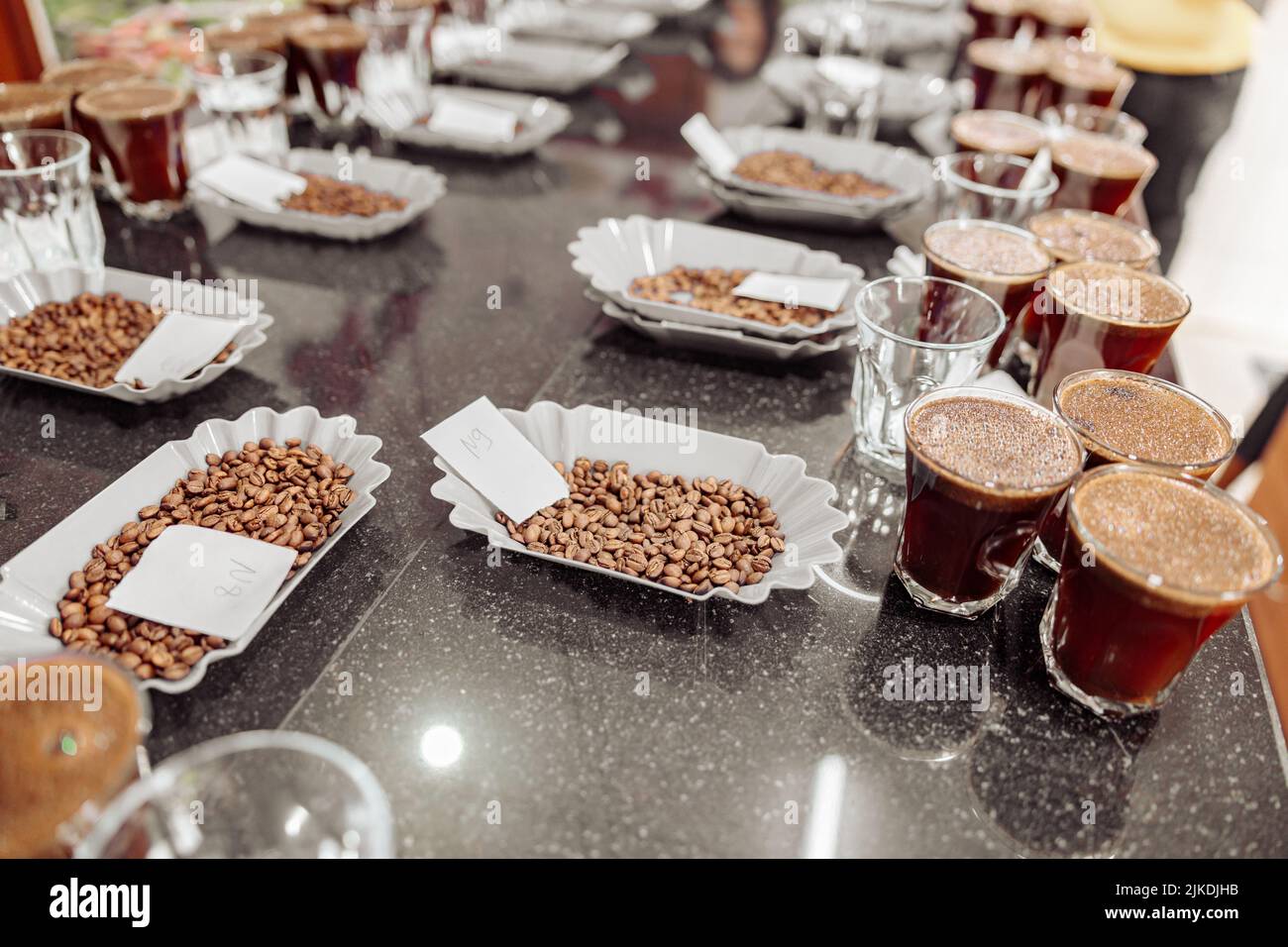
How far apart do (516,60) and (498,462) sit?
175 centimetres

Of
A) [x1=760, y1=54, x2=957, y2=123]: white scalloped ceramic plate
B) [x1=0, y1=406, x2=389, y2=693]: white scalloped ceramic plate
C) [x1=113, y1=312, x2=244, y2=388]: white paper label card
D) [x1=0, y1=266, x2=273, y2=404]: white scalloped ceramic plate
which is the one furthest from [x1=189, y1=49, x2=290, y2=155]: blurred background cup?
[x1=760, y1=54, x2=957, y2=123]: white scalloped ceramic plate

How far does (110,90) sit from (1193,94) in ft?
8.23

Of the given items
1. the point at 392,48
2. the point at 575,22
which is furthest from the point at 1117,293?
the point at 575,22

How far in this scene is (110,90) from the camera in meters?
1.60

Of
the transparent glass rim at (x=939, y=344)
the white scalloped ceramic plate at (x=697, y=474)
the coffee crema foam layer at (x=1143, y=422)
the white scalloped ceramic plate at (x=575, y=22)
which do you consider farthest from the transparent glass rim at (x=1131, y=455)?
the white scalloped ceramic plate at (x=575, y=22)

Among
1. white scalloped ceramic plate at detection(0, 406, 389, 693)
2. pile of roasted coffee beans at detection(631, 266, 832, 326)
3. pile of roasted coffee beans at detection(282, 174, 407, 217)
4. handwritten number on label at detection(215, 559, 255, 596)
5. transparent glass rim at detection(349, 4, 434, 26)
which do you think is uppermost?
transparent glass rim at detection(349, 4, 434, 26)

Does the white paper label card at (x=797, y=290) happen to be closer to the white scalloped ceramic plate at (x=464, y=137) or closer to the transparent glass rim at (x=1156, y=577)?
the transparent glass rim at (x=1156, y=577)

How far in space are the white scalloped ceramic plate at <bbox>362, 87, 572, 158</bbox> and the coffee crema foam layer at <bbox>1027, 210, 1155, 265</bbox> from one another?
1060 millimetres

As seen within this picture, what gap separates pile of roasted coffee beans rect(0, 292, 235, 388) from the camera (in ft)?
3.86

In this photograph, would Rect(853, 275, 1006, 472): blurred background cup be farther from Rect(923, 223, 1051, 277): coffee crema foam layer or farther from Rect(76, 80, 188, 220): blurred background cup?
Rect(76, 80, 188, 220): blurred background cup

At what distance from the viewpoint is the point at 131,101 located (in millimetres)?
1575

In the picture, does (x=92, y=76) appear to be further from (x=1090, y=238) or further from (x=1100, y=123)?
(x=1100, y=123)

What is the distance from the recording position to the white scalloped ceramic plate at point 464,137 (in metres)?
1.94

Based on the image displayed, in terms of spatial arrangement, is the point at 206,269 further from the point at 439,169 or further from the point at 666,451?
the point at 666,451
